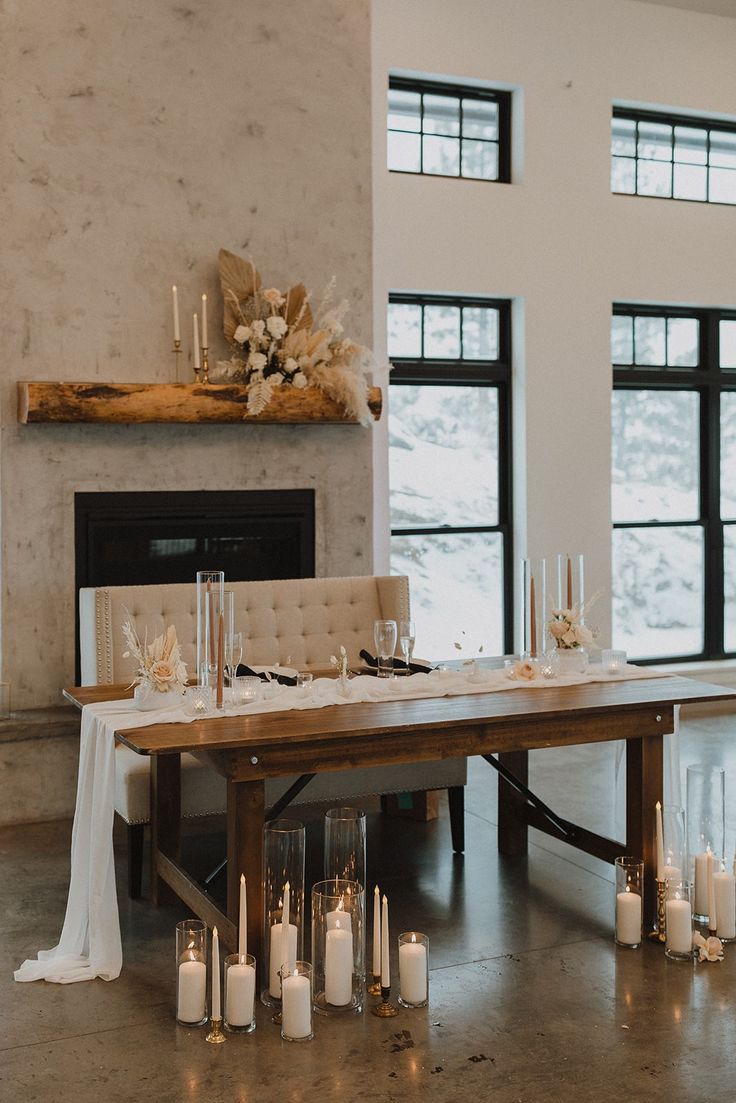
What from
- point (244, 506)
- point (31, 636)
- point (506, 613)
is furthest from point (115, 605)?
point (506, 613)

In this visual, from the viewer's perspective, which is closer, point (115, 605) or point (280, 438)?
point (115, 605)

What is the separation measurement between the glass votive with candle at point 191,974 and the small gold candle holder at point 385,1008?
443 millimetres

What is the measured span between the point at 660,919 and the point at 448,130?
15.3 feet

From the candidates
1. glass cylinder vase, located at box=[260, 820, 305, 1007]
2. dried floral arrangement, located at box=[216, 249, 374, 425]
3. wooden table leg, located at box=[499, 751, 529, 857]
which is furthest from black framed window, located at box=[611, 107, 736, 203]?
glass cylinder vase, located at box=[260, 820, 305, 1007]

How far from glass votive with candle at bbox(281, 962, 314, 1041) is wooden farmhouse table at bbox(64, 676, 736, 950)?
0.29 metres

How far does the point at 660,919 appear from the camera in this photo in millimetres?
3680

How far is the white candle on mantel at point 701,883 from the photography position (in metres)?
3.78

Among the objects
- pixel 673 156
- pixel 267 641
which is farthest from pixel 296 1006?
pixel 673 156

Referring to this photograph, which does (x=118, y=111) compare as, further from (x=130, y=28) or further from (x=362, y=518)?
(x=362, y=518)

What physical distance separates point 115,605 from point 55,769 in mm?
862

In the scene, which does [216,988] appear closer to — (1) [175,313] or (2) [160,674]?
(2) [160,674]

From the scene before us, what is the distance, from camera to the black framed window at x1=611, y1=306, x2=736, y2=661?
750 cm

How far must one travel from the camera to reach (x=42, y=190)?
17.0 ft

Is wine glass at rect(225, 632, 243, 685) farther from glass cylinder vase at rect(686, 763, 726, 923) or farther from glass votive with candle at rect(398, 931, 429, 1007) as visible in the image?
glass cylinder vase at rect(686, 763, 726, 923)
